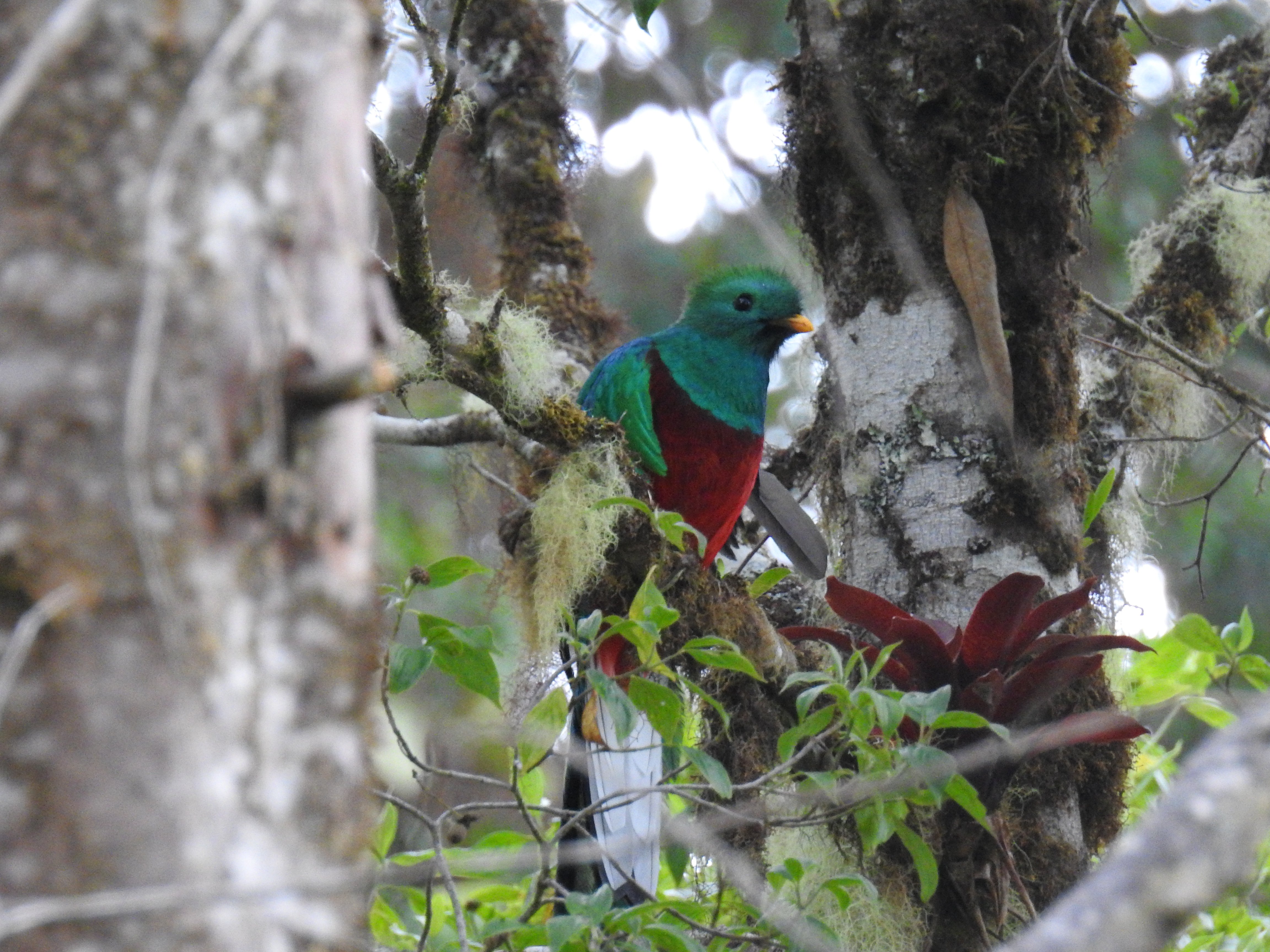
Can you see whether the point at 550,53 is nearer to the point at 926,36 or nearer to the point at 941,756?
the point at 926,36

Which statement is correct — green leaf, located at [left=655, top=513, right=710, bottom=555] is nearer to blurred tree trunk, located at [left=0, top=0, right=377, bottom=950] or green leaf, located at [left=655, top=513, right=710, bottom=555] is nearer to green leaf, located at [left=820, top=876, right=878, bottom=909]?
green leaf, located at [left=820, top=876, right=878, bottom=909]

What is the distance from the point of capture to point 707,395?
317 cm

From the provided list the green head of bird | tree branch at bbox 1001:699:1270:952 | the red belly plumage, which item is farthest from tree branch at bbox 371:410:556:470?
tree branch at bbox 1001:699:1270:952

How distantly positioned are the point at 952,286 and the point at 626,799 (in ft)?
3.83

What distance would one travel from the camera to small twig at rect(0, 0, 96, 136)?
0.69 metres

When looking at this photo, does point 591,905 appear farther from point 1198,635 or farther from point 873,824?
point 1198,635

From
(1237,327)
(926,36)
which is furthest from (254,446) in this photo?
(1237,327)

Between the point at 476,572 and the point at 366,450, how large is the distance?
1.08 meters

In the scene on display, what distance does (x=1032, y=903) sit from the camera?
1962 millimetres

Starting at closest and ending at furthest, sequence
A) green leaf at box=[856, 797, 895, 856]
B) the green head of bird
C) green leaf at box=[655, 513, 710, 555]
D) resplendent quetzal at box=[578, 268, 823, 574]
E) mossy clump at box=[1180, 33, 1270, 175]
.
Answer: green leaf at box=[856, 797, 895, 856] → green leaf at box=[655, 513, 710, 555] → resplendent quetzal at box=[578, 268, 823, 574] → mossy clump at box=[1180, 33, 1270, 175] → the green head of bird

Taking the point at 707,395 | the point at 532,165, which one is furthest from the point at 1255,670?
the point at 532,165

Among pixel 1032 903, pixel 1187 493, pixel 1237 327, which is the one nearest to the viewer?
pixel 1032 903

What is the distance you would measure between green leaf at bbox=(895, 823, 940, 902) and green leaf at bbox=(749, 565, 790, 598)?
0.50 metres

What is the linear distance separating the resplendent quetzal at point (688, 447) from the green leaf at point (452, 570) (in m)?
0.53
